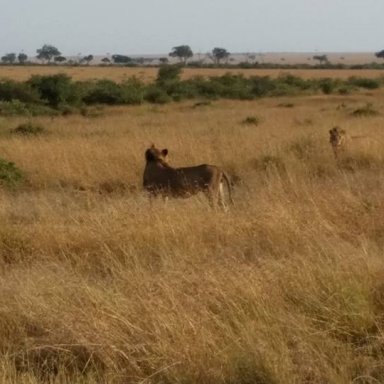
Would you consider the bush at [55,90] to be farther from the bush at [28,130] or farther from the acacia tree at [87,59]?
the acacia tree at [87,59]

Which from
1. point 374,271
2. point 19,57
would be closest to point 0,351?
point 374,271

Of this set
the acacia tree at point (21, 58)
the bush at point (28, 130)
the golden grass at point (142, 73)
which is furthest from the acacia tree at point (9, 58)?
the bush at point (28, 130)

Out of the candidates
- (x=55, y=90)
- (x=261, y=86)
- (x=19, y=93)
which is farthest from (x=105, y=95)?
(x=261, y=86)

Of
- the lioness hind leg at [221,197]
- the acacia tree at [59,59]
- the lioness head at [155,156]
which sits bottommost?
the lioness hind leg at [221,197]

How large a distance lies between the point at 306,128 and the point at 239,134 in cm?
278

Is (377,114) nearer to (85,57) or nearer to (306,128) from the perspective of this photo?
(306,128)

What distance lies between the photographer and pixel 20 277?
5.97 meters

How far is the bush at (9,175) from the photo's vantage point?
12.2m

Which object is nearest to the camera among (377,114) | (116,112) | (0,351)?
(0,351)

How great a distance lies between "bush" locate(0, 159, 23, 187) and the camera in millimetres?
12156

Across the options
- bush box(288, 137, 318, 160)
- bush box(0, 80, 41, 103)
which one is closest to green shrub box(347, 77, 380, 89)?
bush box(0, 80, 41, 103)

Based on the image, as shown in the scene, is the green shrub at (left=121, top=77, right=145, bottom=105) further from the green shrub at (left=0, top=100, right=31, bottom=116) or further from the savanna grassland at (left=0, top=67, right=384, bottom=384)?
the savanna grassland at (left=0, top=67, right=384, bottom=384)

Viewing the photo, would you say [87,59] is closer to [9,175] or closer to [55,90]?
[55,90]

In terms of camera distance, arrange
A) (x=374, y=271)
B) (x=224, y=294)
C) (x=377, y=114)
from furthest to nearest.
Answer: (x=377, y=114)
(x=374, y=271)
(x=224, y=294)
